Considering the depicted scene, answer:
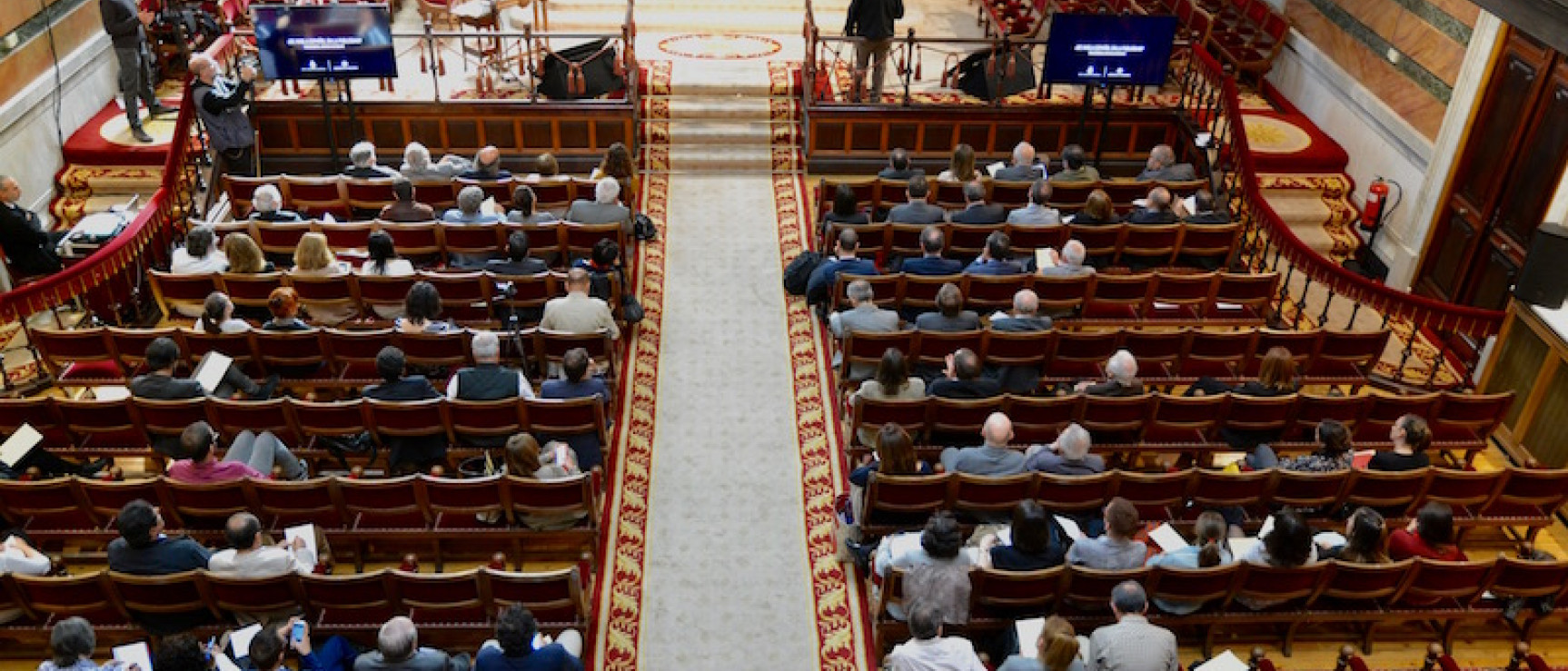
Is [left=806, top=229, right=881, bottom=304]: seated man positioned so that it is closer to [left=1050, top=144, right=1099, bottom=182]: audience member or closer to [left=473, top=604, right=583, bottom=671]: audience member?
[left=1050, top=144, right=1099, bottom=182]: audience member

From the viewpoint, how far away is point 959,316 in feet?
24.5

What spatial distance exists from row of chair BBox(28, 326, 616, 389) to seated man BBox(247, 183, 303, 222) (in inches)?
59.7

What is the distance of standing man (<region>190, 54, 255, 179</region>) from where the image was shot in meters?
9.29

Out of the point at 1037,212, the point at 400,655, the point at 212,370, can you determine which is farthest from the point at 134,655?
the point at 1037,212

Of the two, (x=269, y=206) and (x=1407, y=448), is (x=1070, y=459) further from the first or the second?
(x=269, y=206)

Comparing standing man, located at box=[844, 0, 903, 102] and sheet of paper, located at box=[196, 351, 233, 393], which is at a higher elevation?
standing man, located at box=[844, 0, 903, 102]

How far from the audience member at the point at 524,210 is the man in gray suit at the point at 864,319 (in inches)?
98.7

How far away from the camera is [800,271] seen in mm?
9008

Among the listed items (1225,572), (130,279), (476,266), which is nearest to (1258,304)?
(1225,572)

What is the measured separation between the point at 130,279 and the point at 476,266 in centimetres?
254

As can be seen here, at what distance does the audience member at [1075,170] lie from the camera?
381 inches

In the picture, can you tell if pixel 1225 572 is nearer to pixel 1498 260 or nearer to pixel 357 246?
pixel 1498 260

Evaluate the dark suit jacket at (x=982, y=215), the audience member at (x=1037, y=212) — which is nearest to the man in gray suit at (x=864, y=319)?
the dark suit jacket at (x=982, y=215)

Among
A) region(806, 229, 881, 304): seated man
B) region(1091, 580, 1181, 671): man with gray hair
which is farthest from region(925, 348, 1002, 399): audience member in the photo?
region(1091, 580, 1181, 671): man with gray hair
